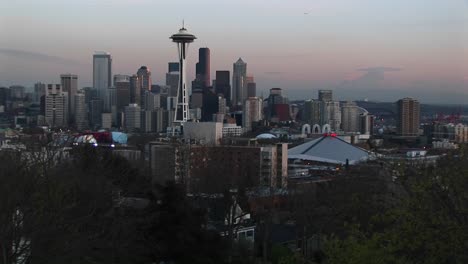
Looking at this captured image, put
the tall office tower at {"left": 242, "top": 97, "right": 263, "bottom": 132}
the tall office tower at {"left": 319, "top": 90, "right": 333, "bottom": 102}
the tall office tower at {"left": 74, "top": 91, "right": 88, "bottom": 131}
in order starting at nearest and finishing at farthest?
the tall office tower at {"left": 74, "top": 91, "right": 88, "bottom": 131} → the tall office tower at {"left": 242, "top": 97, "right": 263, "bottom": 132} → the tall office tower at {"left": 319, "top": 90, "right": 333, "bottom": 102}

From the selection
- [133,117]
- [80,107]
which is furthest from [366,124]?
[80,107]

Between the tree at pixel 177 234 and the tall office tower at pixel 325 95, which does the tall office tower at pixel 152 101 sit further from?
the tree at pixel 177 234

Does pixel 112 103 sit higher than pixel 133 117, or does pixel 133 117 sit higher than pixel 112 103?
pixel 112 103

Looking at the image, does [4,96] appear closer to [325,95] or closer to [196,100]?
[196,100]

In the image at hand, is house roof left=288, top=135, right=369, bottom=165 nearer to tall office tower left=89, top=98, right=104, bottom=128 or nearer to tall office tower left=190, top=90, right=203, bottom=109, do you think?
tall office tower left=89, top=98, right=104, bottom=128

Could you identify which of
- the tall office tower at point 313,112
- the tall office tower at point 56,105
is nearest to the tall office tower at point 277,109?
the tall office tower at point 313,112

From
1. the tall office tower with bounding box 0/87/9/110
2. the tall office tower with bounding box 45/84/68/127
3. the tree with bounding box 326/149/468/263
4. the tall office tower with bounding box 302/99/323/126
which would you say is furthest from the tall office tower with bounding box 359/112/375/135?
the tree with bounding box 326/149/468/263
